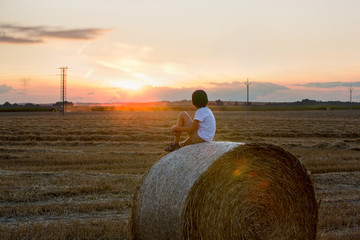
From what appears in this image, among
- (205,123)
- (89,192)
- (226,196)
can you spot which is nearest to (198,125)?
(205,123)

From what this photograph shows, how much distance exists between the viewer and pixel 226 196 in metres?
5.38

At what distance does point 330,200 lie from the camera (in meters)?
8.44

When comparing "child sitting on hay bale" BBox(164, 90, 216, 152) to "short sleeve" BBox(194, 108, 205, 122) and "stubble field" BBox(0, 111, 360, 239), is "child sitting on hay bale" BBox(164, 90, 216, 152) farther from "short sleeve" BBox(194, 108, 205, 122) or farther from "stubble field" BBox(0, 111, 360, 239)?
"stubble field" BBox(0, 111, 360, 239)

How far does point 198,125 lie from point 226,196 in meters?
1.42

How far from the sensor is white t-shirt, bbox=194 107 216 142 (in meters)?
6.36

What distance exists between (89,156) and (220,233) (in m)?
10.1

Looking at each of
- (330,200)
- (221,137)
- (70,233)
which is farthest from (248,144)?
(221,137)

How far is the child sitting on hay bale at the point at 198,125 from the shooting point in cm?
636

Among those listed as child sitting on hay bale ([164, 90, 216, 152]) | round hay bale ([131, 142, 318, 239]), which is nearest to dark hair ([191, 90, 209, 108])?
child sitting on hay bale ([164, 90, 216, 152])

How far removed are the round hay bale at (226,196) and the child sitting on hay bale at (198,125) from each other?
420 millimetres

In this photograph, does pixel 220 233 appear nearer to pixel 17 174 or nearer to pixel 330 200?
pixel 330 200

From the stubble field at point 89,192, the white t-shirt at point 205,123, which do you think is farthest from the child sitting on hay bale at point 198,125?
the stubble field at point 89,192

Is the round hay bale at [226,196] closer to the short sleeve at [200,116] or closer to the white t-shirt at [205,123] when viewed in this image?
the white t-shirt at [205,123]

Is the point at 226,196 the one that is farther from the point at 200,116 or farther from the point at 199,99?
the point at 199,99
